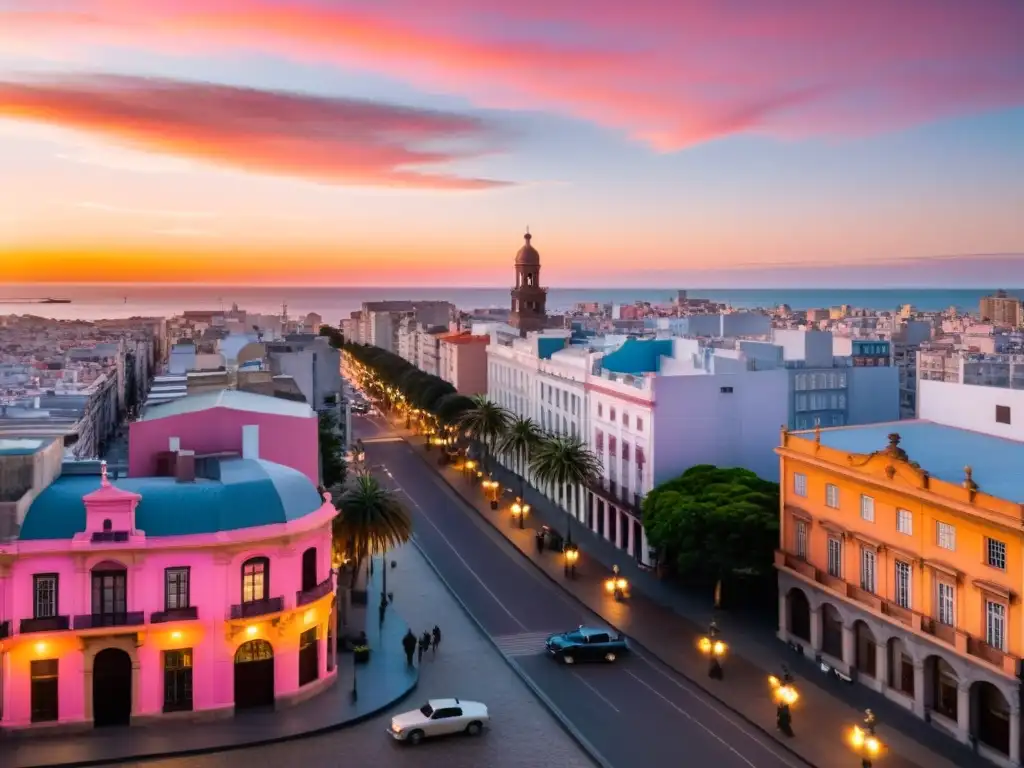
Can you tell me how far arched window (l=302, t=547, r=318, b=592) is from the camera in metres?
38.5

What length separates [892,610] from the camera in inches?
1507

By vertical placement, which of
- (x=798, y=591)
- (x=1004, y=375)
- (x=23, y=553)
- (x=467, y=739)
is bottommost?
(x=467, y=739)

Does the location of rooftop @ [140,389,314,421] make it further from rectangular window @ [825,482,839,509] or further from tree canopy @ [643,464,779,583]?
rectangular window @ [825,482,839,509]

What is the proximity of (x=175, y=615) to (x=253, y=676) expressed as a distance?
4.03 meters

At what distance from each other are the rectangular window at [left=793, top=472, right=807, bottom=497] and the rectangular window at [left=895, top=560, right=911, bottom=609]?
6.75 m

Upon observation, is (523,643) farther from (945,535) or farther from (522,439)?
(522,439)

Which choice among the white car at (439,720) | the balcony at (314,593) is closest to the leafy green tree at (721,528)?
the white car at (439,720)

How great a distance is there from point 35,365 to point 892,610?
109200 millimetres

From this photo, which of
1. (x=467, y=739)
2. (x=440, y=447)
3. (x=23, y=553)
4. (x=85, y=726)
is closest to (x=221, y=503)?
(x=23, y=553)

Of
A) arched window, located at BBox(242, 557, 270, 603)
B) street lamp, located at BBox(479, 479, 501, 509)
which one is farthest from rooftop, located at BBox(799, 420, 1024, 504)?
street lamp, located at BBox(479, 479, 501, 509)

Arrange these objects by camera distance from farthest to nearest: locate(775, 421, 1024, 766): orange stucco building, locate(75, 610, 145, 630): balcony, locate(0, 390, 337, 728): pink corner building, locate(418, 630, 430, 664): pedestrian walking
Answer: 1. locate(418, 630, 430, 664): pedestrian walking
2. locate(75, 610, 145, 630): balcony
3. locate(0, 390, 337, 728): pink corner building
4. locate(775, 421, 1024, 766): orange stucco building

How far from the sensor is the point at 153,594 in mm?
35750

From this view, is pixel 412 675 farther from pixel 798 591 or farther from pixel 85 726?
pixel 798 591

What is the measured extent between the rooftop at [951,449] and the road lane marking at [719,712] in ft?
39.7
